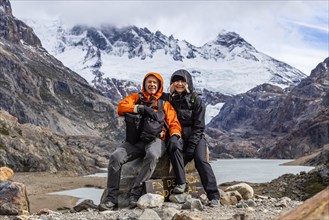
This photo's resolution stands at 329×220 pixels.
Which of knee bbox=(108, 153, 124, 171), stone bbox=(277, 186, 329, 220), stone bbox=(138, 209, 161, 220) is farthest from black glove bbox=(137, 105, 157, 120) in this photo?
stone bbox=(277, 186, 329, 220)

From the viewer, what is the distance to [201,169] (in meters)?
11.9

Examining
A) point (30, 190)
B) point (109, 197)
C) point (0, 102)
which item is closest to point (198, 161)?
point (109, 197)

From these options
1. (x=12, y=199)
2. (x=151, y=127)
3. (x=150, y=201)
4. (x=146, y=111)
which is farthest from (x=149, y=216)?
(x=12, y=199)

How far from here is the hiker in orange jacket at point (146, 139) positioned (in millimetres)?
11531

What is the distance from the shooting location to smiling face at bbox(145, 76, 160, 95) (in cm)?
1219

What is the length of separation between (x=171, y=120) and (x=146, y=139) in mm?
871

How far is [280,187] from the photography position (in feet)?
141

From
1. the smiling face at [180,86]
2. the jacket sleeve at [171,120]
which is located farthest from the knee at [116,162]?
the smiling face at [180,86]

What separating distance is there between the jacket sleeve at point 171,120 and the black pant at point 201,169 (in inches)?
22.5

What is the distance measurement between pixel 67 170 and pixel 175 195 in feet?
301

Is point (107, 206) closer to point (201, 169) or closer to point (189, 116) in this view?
point (201, 169)

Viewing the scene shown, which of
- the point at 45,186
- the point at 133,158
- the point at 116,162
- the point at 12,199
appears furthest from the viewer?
the point at 45,186

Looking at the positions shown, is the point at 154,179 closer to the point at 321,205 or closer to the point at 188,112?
the point at 188,112

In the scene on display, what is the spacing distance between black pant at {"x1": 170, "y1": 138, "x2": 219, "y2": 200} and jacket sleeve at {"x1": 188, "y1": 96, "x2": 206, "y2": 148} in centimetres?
20
